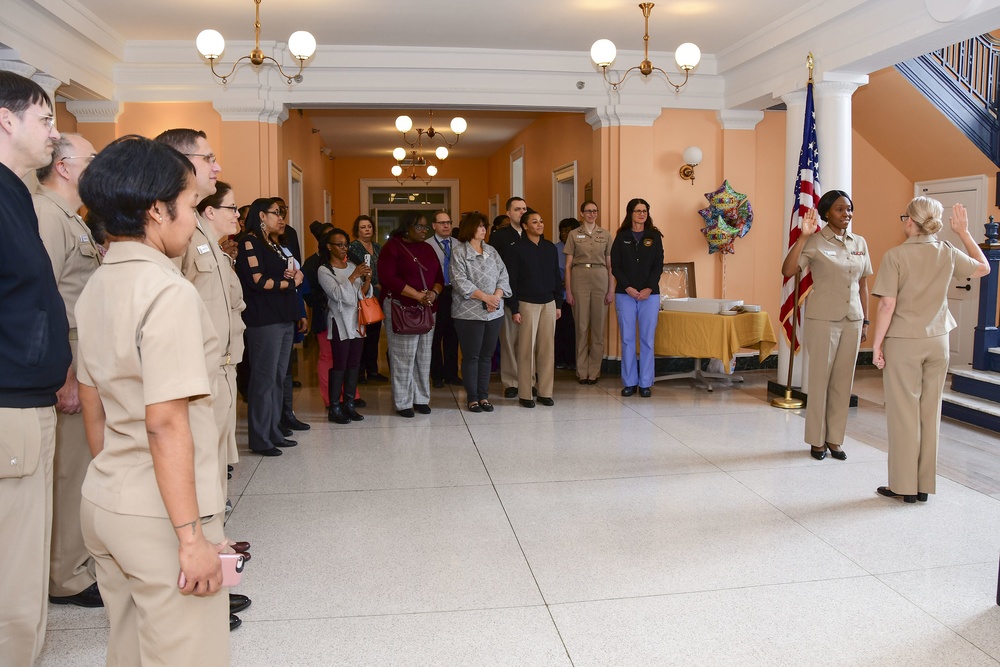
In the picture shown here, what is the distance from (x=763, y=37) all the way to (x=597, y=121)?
1.89m

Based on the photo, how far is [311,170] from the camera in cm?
1220

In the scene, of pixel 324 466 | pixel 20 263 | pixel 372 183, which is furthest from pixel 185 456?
pixel 372 183

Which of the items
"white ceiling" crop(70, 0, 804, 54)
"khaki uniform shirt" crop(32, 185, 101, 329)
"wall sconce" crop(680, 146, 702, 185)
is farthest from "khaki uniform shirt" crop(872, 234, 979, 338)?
"wall sconce" crop(680, 146, 702, 185)

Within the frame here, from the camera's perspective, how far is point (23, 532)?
2107 mm

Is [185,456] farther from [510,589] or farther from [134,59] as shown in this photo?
[134,59]

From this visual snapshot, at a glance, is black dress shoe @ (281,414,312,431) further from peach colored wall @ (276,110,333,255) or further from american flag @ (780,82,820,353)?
american flag @ (780,82,820,353)

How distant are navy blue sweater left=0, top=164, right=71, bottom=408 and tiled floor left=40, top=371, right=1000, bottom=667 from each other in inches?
43.0

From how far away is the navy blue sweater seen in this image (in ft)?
6.75

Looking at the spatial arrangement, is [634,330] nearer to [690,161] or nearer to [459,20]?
[690,161]

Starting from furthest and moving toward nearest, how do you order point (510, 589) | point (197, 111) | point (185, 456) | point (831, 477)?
1. point (197, 111)
2. point (831, 477)
3. point (510, 589)
4. point (185, 456)

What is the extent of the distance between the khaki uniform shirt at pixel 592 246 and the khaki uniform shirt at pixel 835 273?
292 cm

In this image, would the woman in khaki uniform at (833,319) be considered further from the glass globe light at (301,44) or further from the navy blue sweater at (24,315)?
the navy blue sweater at (24,315)

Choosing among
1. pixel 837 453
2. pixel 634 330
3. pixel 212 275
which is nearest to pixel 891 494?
pixel 837 453

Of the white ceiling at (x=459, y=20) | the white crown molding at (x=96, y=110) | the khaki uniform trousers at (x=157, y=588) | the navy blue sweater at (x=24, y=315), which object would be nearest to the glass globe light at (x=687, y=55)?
the white ceiling at (x=459, y=20)
